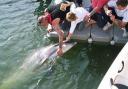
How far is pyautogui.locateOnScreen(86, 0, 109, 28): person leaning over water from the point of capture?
1129 cm

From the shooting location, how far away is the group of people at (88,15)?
11078 mm

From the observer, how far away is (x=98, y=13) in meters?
11.5

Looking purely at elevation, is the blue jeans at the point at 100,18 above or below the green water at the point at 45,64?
above

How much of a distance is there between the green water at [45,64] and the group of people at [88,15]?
0.65 metres

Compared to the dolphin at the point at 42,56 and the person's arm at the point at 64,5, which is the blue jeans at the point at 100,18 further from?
the dolphin at the point at 42,56

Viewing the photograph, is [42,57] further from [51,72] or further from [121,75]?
[121,75]

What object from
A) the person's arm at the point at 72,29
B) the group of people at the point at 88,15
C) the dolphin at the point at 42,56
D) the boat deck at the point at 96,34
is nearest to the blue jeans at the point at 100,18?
the group of people at the point at 88,15

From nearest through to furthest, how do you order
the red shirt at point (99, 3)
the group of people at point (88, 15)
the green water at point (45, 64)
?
the green water at point (45, 64) < the group of people at point (88, 15) < the red shirt at point (99, 3)

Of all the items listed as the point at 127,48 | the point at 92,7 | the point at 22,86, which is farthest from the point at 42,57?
the point at 127,48

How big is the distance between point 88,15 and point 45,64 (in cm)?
223

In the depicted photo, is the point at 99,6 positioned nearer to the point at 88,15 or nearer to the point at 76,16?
the point at 88,15

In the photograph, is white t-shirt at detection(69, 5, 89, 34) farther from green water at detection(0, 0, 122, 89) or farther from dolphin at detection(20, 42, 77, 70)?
green water at detection(0, 0, 122, 89)

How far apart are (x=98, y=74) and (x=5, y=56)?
11.6 feet

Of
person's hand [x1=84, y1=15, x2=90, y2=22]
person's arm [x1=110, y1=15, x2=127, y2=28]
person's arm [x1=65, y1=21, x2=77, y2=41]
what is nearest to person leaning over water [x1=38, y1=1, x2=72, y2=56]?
person's arm [x1=65, y1=21, x2=77, y2=41]
